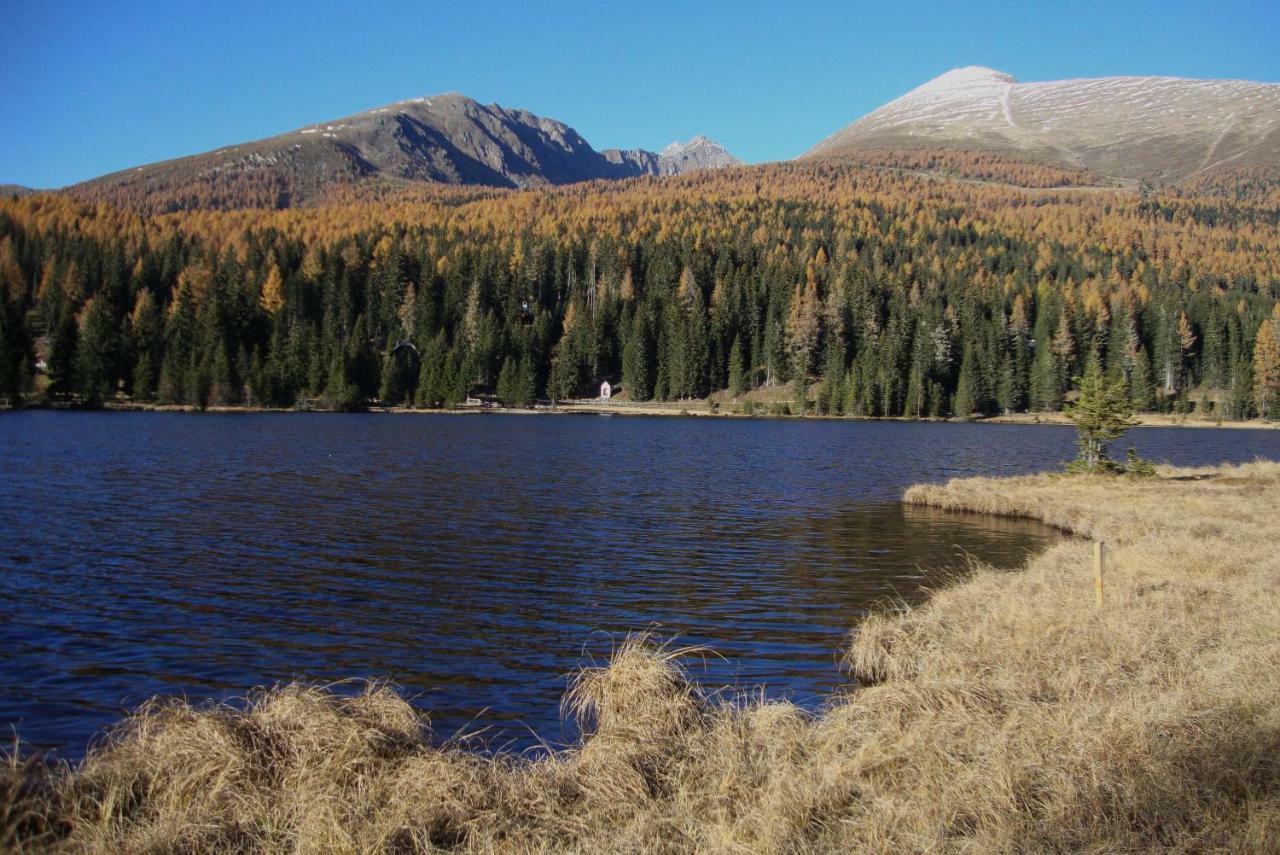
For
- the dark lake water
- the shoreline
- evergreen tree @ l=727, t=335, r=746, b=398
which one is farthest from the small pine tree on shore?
evergreen tree @ l=727, t=335, r=746, b=398

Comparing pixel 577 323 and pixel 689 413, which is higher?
pixel 577 323

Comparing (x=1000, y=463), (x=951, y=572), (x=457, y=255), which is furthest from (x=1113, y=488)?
(x=457, y=255)

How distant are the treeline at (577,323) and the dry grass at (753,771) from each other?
117316mm

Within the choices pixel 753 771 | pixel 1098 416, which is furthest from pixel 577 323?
pixel 753 771

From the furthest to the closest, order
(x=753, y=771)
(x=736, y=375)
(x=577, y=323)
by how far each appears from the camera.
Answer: (x=577, y=323)
(x=736, y=375)
(x=753, y=771)

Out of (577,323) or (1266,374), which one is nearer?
(1266,374)

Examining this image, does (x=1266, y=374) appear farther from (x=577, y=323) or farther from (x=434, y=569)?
(x=434, y=569)

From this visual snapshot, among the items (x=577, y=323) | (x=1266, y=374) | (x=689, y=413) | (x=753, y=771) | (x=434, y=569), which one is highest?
(x=577, y=323)

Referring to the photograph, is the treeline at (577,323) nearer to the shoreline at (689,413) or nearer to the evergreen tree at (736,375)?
the evergreen tree at (736,375)

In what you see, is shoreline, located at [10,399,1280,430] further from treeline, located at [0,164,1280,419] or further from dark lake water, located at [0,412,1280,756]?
dark lake water, located at [0,412,1280,756]

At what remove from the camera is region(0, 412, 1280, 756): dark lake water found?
1470 centimetres

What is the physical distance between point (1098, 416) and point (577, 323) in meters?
119

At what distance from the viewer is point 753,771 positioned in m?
9.34

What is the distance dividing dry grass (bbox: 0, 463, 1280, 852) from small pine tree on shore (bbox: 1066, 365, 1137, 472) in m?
28.4
